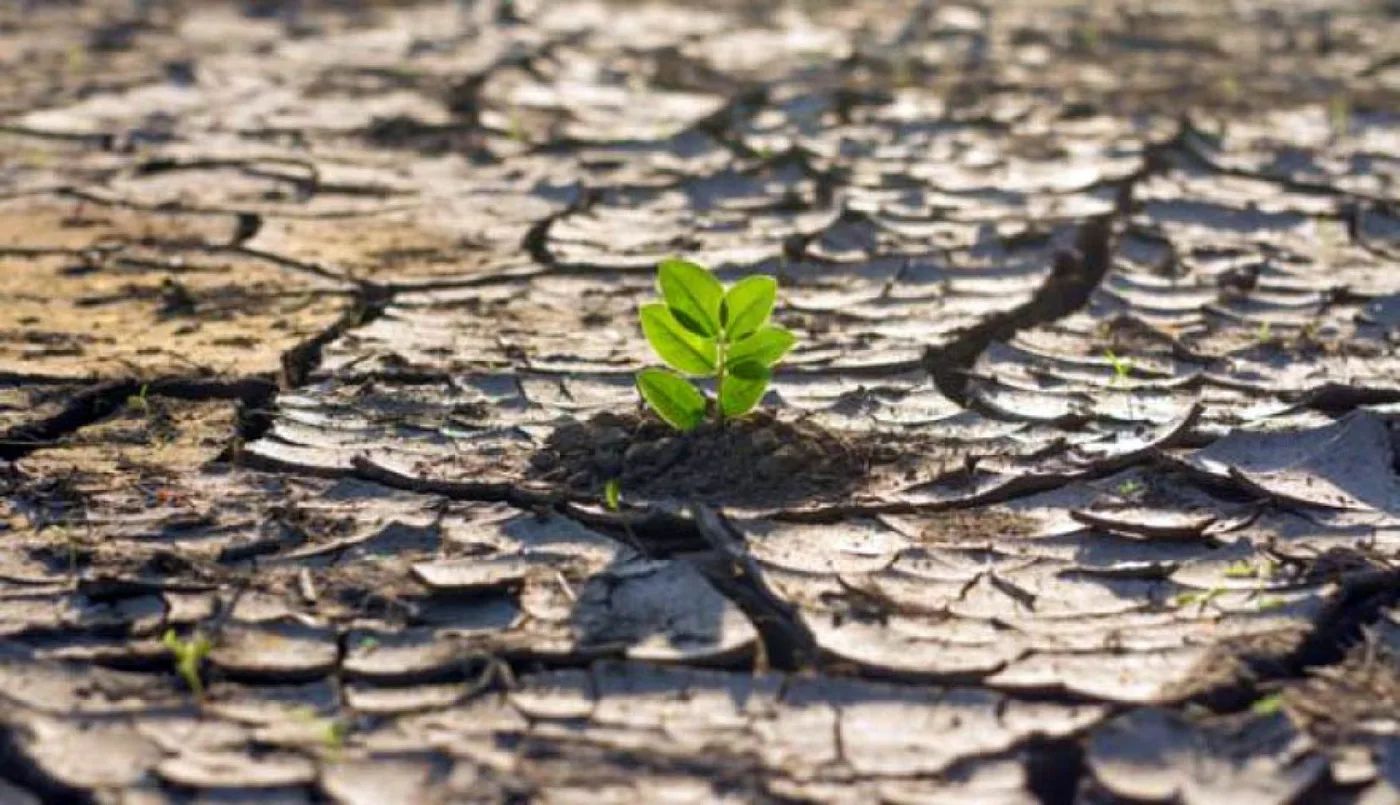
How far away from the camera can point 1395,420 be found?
2.88m

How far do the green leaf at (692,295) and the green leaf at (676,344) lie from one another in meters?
0.02

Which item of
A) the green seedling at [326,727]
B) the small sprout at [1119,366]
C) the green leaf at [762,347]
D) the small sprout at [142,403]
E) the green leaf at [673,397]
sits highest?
the green leaf at [762,347]

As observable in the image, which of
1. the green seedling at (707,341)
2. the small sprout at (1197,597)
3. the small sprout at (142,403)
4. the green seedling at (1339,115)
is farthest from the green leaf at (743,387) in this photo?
the green seedling at (1339,115)

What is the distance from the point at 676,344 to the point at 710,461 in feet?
0.50

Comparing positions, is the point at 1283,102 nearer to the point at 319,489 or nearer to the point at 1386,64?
the point at 1386,64

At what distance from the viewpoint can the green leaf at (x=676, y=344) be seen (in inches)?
105

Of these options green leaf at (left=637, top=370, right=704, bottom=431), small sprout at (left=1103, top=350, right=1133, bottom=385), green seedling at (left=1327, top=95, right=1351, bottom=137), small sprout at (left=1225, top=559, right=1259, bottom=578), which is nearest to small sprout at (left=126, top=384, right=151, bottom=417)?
green leaf at (left=637, top=370, right=704, bottom=431)

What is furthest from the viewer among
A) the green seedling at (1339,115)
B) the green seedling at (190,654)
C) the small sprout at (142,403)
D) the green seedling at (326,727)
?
the green seedling at (1339,115)

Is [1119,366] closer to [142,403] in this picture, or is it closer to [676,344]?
[676,344]

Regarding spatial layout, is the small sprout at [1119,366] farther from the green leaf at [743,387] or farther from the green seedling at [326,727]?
the green seedling at [326,727]

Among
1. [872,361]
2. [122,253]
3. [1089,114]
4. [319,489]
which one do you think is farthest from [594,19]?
[319,489]

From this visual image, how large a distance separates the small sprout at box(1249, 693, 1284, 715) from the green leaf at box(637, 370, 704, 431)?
2.78ft

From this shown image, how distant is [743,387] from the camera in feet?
8.88

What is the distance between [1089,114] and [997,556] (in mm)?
2730
